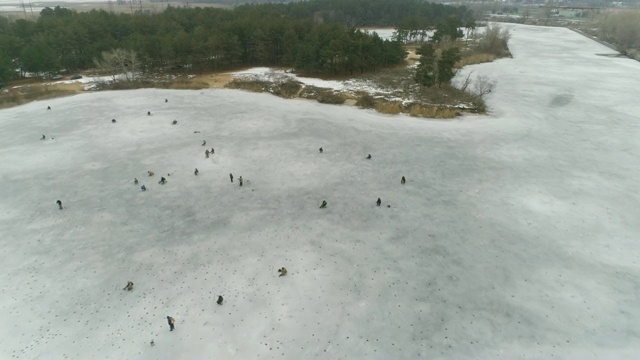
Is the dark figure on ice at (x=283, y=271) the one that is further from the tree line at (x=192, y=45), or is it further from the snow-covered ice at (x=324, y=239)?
the tree line at (x=192, y=45)

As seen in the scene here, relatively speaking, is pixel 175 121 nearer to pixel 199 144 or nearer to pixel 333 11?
pixel 199 144

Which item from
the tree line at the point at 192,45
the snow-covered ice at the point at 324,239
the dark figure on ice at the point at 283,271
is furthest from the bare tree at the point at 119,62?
the dark figure on ice at the point at 283,271

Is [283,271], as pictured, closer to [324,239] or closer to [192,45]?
[324,239]

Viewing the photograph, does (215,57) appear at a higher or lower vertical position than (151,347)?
higher

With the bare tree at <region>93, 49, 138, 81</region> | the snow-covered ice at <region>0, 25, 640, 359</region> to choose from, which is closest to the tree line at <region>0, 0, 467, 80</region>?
the bare tree at <region>93, 49, 138, 81</region>

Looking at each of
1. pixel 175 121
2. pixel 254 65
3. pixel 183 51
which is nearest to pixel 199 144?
pixel 175 121

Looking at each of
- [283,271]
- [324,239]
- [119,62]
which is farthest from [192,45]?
[283,271]

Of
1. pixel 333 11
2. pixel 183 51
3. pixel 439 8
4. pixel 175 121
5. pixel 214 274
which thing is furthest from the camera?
pixel 439 8
